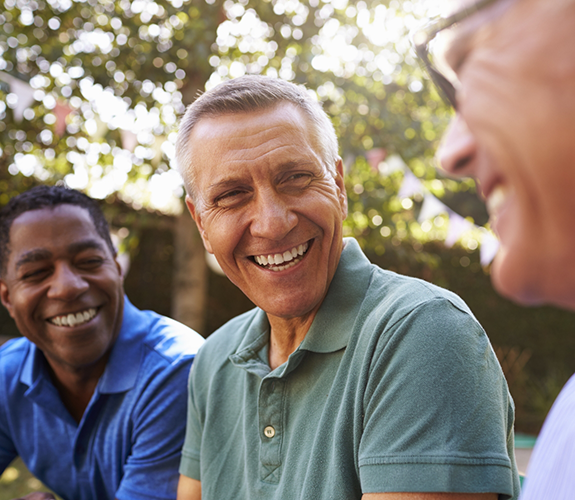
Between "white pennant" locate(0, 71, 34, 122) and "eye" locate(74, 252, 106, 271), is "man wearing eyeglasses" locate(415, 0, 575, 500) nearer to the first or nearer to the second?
"eye" locate(74, 252, 106, 271)

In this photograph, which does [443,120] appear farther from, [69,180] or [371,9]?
[69,180]

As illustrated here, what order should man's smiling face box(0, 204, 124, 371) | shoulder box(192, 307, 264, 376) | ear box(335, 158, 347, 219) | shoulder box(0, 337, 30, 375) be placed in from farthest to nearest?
shoulder box(0, 337, 30, 375) < man's smiling face box(0, 204, 124, 371) < shoulder box(192, 307, 264, 376) < ear box(335, 158, 347, 219)

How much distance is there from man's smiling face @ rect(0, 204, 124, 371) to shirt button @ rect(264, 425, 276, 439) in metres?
1.07

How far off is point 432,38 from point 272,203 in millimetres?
914

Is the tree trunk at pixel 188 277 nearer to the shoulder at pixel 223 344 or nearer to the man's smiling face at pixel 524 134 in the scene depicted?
the shoulder at pixel 223 344

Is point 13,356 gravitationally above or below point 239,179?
below

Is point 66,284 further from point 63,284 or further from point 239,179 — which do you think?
point 239,179

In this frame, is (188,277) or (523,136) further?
(188,277)

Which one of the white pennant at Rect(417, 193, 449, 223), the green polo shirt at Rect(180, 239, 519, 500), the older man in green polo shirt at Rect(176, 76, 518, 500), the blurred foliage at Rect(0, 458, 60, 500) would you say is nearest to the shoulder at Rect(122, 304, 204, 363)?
the older man in green polo shirt at Rect(176, 76, 518, 500)

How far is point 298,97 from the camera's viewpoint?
162 centimetres

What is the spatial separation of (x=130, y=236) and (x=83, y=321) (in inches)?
107

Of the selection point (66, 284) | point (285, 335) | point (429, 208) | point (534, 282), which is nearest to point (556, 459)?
point (534, 282)

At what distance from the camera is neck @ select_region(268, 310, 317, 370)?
1652mm

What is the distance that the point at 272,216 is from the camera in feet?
4.96
